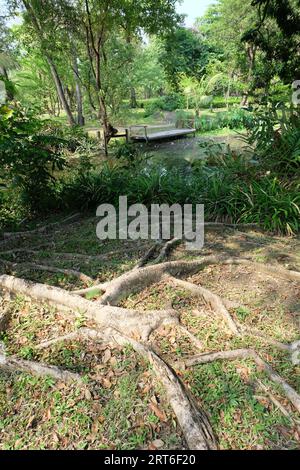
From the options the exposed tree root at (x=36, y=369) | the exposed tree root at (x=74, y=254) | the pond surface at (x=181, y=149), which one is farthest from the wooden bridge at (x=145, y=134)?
the exposed tree root at (x=36, y=369)

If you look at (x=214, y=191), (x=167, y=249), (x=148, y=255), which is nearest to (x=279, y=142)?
(x=214, y=191)

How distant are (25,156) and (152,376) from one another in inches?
133

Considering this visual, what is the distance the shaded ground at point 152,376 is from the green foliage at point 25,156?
1.62m

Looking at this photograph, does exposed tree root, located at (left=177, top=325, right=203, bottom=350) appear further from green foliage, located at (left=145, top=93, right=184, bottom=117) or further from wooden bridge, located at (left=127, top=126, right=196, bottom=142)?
green foliage, located at (left=145, top=93, right=184, bottom=117)

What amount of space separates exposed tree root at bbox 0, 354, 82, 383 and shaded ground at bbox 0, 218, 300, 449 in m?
0.04

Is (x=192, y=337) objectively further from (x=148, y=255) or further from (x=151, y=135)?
(x=151, y=135)

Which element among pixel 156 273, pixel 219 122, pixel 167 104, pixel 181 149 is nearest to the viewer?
pixel 156 273
